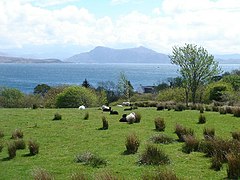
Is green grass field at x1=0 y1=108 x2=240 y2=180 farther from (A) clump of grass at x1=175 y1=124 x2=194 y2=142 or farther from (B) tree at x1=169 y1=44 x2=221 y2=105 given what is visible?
(B) tree at x1=169 y1=44 x2=221 y2=105

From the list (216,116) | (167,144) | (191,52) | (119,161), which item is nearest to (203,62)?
(191,52)

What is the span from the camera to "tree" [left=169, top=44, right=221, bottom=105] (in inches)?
1719

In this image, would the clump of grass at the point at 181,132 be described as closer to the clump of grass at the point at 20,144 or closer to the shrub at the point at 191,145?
the shrub at the point at 191,145

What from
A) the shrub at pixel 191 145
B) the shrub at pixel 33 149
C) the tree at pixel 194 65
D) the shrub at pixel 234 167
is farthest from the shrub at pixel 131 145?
the tree at pixel 194 65

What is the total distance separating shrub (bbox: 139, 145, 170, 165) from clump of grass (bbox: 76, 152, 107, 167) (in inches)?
46.8

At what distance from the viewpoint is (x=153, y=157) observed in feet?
35.4

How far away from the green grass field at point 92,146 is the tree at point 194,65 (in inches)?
837

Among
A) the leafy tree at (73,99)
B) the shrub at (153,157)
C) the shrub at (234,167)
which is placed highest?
the shrub at (234,167)

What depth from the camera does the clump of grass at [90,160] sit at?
434 inches

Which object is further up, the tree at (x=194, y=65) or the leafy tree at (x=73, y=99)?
the tree at (x=194, y=65)

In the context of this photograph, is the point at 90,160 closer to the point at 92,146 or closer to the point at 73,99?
the point at 92,146

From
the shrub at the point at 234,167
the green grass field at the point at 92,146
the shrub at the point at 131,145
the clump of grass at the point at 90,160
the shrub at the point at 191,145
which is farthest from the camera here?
the shrub at the point at 131,145

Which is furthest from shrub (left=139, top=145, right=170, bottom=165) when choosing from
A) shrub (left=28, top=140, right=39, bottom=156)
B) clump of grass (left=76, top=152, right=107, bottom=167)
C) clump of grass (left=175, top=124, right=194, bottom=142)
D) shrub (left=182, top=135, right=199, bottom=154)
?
shrub (left=28, top=140, right=39, bottom=156)

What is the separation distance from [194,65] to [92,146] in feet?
104
